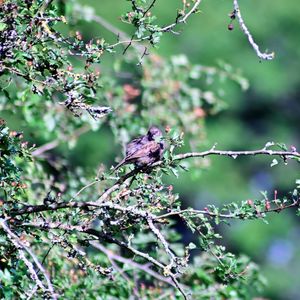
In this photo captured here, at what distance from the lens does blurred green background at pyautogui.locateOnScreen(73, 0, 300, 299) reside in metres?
19.6

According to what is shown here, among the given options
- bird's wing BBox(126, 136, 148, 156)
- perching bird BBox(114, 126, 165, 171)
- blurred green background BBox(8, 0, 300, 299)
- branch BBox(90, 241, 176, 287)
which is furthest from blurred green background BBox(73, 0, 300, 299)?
branch BBox(90, 241, 176, 287)

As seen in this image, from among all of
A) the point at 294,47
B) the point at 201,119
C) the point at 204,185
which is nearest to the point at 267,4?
the point at 294,47

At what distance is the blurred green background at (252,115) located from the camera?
1961 centimetres

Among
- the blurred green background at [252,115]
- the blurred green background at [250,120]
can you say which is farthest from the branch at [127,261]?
the blurred green background at [252,115]

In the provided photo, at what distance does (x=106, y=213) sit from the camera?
4.53 metres

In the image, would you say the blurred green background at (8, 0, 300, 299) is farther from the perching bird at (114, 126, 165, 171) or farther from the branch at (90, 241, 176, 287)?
the branch at (90, 241, 176, 287)

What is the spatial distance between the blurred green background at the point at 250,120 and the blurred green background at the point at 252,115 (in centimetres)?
2

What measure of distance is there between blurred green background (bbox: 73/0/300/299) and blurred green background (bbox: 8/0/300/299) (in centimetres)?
2

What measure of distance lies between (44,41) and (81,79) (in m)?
0.23

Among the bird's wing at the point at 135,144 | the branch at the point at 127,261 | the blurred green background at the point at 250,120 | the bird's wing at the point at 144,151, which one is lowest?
the branch at the point at 127,261

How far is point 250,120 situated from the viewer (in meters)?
22.3

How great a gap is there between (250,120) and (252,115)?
0.70 feet

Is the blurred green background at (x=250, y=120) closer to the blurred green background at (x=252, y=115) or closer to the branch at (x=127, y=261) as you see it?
the blurred green background at (x=252, y=115)

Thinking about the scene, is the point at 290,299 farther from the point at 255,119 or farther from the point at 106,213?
the point at 106,213
